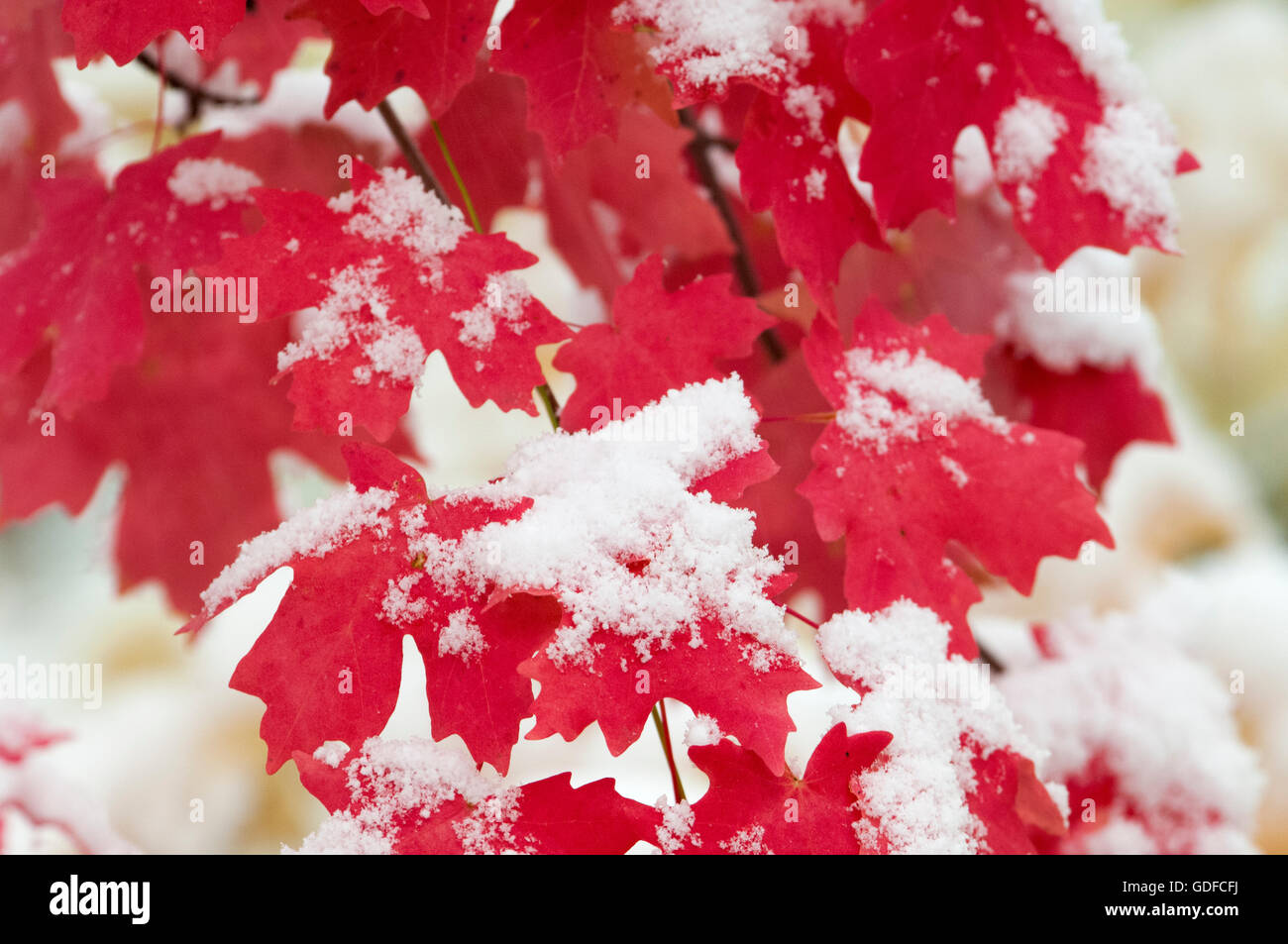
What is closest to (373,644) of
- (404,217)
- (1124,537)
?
(404,217)

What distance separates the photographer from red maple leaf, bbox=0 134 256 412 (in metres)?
0.62

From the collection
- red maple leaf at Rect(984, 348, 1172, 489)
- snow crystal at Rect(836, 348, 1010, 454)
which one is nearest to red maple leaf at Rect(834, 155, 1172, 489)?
red maple leaf at Rect(984, 348, 1172, 489)

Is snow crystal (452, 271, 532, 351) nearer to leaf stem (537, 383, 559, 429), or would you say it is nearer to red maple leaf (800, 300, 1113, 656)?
leaf stem (537, 383, 559, 429)

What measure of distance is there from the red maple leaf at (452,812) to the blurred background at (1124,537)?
1.03 metres

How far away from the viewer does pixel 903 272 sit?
35.7 inches

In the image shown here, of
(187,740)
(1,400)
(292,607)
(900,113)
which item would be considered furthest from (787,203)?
(187,740)

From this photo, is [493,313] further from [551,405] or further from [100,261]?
[100,261]

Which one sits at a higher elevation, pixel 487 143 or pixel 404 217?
pixel 487 143

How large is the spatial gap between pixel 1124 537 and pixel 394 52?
2.55 metres

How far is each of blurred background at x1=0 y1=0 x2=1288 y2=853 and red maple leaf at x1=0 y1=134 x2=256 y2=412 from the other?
2.61 feet

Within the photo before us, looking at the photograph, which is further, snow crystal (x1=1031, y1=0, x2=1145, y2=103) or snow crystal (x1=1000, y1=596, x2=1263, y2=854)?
snow crystal (x1=1000, y1=596, x2=1263, y2=854)

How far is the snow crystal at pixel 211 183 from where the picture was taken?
2.09ft

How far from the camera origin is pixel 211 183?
0.64 meters
